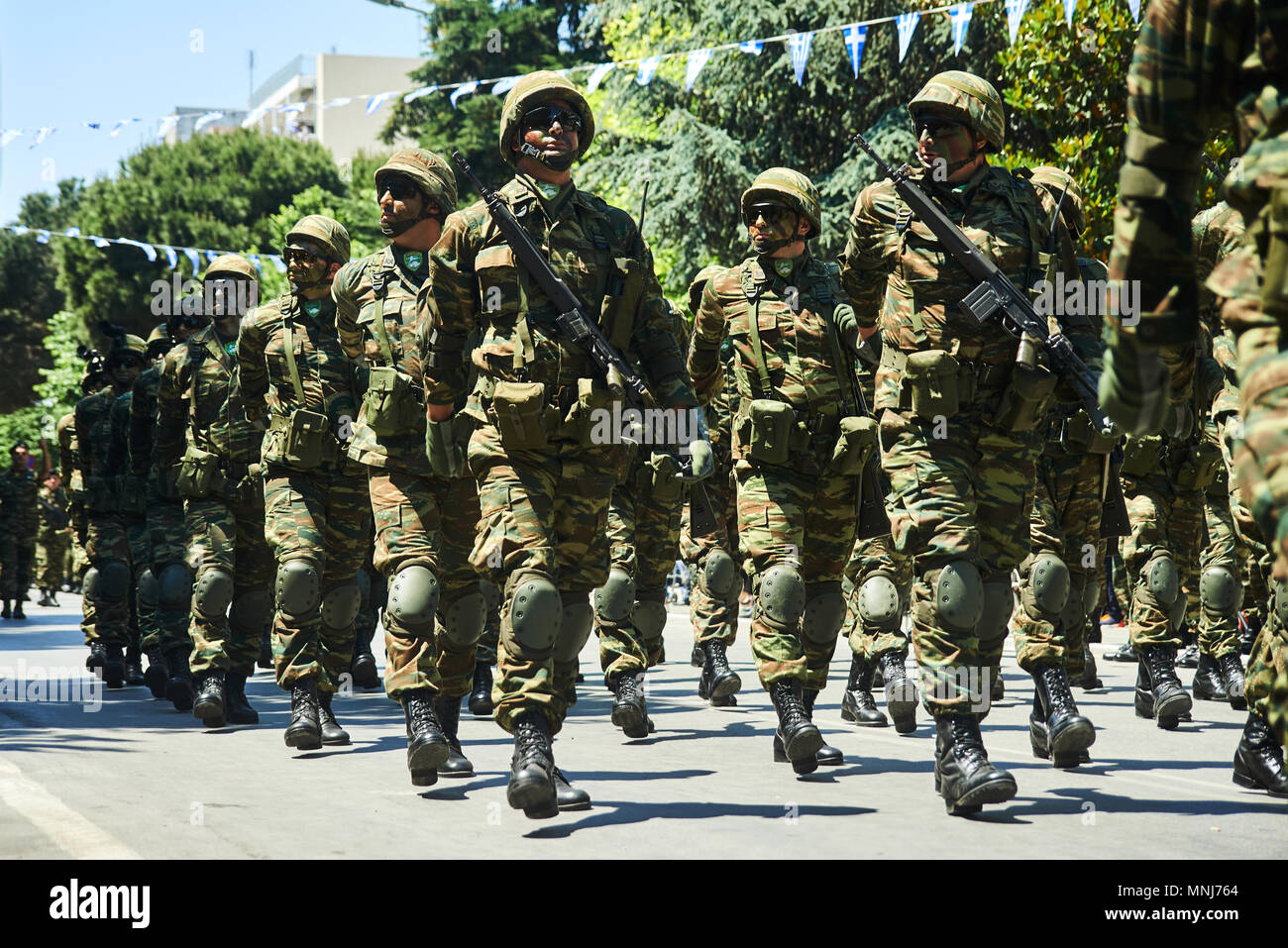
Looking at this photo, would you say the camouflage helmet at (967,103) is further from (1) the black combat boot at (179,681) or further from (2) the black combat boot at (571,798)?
(1) the black combat boot at (179,681)

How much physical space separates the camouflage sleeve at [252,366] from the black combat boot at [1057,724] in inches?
162

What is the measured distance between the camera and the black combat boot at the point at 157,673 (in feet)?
32.0

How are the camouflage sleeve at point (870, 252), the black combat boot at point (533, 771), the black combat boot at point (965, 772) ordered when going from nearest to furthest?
1. the black combat boot at point (533, 771)
2. the black combat boot at point (965, 772)
3. the camouflage sleeve at point (870, 252)

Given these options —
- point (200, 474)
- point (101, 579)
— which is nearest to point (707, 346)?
point (200, 474)

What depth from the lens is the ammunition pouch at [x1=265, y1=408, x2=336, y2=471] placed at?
7.20 meters

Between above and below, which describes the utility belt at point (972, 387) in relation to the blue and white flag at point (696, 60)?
below

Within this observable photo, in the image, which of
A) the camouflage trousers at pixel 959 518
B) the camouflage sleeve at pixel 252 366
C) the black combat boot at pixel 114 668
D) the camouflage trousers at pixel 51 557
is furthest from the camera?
the camouflage trousers at pixel 51 557

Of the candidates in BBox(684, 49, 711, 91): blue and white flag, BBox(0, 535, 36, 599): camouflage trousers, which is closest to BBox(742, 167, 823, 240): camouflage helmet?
BBox(684, 49, 711, 91): blue and white flag

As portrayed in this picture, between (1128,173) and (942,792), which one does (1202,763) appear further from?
(1128,173)

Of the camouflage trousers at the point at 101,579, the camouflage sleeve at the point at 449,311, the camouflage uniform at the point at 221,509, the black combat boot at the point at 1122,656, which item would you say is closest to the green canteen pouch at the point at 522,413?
the camouflage sleeve at the point at 449,311

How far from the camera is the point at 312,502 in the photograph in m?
7.34

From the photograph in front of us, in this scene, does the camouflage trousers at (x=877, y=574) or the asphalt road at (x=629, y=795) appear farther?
the camouflage trousers at (x=877, y=574)

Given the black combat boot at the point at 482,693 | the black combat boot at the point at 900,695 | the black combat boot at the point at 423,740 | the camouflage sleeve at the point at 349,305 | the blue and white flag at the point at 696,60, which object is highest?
the blue and white flag at the point at 696,60

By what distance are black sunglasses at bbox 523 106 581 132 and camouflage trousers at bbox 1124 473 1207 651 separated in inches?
165
